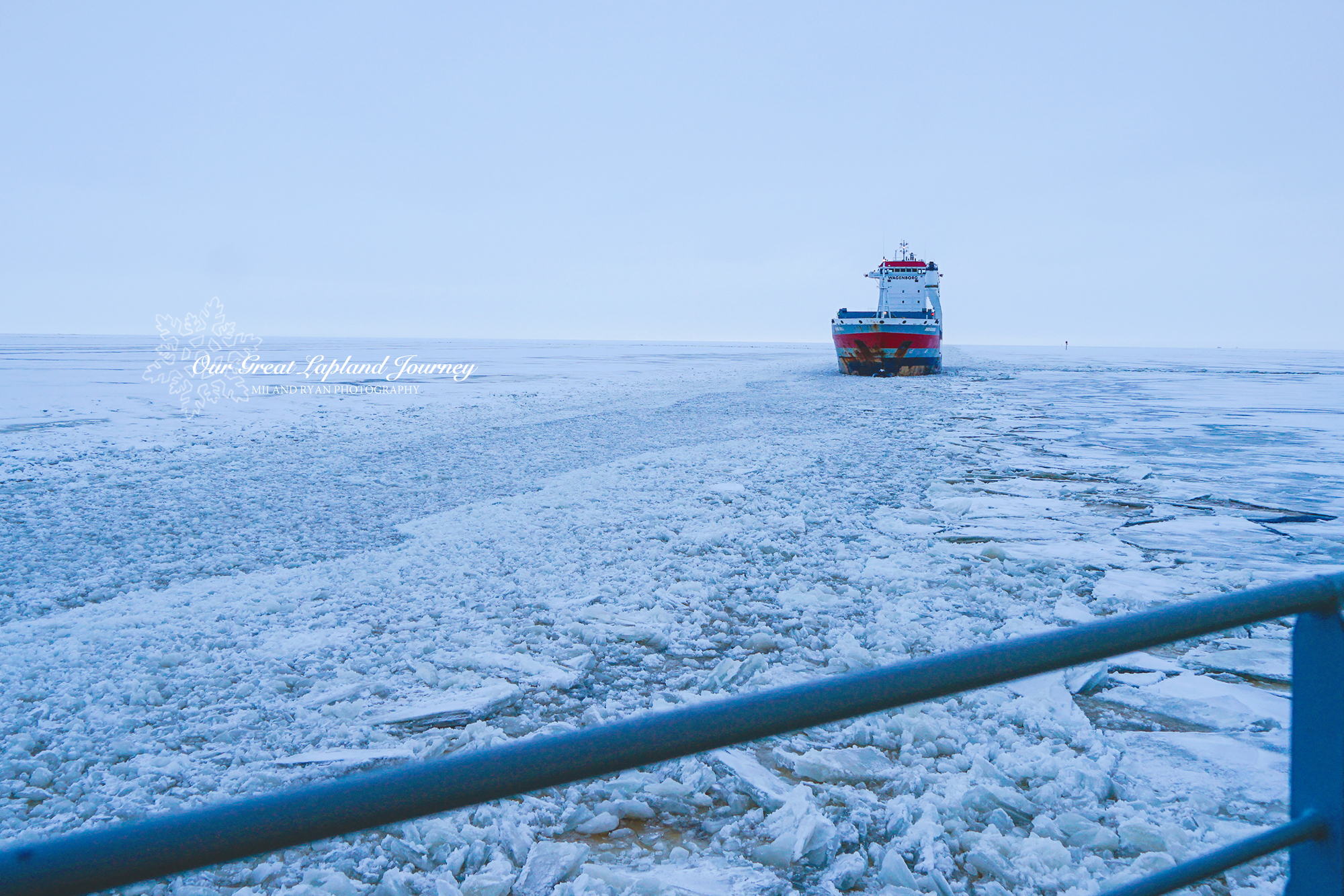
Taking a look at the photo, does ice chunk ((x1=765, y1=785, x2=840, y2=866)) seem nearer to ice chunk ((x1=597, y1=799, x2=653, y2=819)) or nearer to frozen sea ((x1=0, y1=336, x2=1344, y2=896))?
frozen sea ((x1=0, y1=336, x2=1344, y2=896))

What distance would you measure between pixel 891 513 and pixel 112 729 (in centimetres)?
516

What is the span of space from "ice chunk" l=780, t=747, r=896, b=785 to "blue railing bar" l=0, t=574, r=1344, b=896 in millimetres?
1802

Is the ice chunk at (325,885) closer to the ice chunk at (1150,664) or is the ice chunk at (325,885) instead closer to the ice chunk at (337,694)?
the ice chunk at (337,694)

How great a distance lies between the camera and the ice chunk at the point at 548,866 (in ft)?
6.75

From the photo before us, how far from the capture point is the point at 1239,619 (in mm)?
1028

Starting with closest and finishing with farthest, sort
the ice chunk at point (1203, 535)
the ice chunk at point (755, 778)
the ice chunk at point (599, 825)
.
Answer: the ice chunk at point (599, 825) < the ice chunk at point (755, 778) < the ice chunk at point (1203, 535)

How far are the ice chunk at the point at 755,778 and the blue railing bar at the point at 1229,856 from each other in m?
1.52

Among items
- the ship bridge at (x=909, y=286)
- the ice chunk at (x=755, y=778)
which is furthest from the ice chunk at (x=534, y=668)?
the ship bridge at (x=909, y=286)

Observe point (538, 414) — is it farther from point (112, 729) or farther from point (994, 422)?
point (112, 729)

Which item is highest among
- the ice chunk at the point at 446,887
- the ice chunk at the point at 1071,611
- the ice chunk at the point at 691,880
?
the ice chunk at the point at 1071,611

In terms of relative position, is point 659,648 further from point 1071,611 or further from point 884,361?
point 884,361

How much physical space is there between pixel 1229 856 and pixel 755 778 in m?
1.70

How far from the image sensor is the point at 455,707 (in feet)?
10.1

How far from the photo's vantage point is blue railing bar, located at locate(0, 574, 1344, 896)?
0.57m
